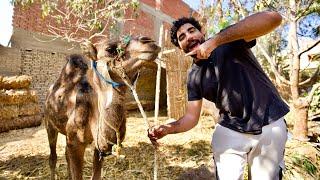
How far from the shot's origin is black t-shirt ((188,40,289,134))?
8.07ft

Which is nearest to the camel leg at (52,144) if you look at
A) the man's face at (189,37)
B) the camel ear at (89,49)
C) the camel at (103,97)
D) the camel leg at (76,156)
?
the camel at (103,97)

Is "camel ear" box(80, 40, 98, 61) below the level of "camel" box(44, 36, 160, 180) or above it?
above

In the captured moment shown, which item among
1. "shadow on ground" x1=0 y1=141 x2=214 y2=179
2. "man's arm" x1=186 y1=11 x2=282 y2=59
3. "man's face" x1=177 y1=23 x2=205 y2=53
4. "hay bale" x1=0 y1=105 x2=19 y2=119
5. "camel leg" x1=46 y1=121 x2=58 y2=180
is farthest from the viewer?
"hay bale" x1=0 y1=105 x2=19 y2=119

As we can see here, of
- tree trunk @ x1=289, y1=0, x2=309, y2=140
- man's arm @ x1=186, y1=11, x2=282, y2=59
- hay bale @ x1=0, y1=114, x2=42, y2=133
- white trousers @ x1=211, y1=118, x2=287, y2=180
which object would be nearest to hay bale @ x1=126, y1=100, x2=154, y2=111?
hay bale @ x1=0, y1=114, x2=42, y2=133

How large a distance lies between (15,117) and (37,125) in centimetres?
89

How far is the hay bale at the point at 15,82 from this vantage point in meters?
8.58

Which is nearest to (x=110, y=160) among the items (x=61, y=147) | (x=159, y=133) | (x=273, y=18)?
(x=61, y=147)

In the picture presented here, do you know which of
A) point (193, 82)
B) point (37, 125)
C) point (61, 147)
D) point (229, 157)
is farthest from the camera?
point (37, 125)

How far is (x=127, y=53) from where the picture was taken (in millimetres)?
3182

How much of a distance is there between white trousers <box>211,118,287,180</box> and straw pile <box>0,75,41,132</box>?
7.30 metres

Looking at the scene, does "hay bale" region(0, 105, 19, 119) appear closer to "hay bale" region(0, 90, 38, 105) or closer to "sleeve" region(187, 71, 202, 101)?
"hay bale" region(0, 90, 38, 105)

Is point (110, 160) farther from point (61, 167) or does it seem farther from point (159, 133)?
point (159, 133)

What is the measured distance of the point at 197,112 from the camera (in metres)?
2.87

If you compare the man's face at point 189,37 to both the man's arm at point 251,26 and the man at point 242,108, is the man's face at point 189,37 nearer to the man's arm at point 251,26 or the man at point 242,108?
the man at point 242,108
